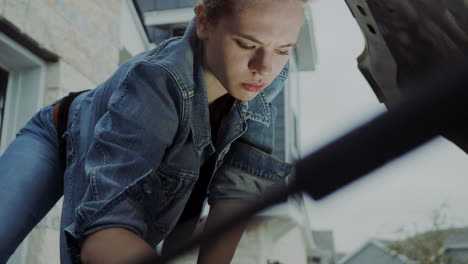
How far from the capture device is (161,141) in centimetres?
105

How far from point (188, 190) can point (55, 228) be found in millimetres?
1497

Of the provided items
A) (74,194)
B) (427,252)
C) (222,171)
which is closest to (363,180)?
(74,194)

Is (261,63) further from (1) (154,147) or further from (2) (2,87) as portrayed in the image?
(2) (2,87)

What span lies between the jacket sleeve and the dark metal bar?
61cm

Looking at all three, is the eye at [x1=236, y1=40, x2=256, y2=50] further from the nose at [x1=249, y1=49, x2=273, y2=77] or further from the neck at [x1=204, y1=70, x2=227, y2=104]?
the neck at [x1=204, y1=70, x2=227, y2=104]

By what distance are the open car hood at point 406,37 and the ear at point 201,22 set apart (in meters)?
0.35

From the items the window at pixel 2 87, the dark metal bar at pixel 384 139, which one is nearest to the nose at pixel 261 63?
the dark metal bar at pixel 384 139

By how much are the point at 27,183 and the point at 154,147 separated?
467mm

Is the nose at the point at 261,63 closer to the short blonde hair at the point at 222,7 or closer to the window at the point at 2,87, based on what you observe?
the short blonde hair at the point at 222,7

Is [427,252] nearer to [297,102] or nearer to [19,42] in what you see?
[297,102]

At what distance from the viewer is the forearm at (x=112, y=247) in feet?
2.73

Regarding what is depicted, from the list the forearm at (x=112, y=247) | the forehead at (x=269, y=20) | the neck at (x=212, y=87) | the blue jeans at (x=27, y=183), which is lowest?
the blue jeans at (x=27, y=183)

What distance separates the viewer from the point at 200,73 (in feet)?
4.00

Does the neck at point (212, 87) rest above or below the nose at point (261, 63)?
below
